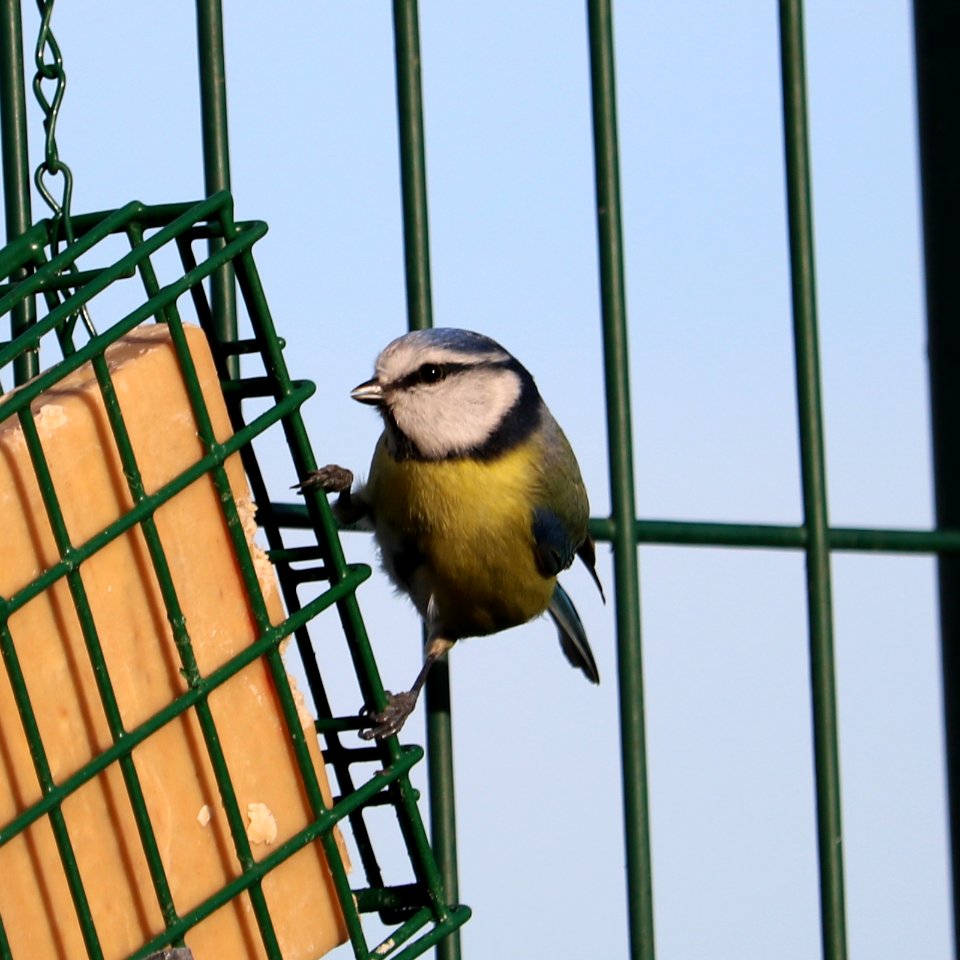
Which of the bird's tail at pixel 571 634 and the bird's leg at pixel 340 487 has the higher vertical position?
the bird's leg at pixel 340 487

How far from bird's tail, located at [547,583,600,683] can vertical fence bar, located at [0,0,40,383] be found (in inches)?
50.5

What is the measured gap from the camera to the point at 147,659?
2.26 metres

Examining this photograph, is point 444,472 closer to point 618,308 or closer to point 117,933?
point 618,308

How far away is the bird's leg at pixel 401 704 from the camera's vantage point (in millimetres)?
2506

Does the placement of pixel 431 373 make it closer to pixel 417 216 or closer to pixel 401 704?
pixel 417 216

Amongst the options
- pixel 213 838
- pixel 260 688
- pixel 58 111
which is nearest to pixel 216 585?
pixel 260 688

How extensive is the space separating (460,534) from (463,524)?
0.06 ft

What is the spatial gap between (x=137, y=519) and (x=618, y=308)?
1136mm

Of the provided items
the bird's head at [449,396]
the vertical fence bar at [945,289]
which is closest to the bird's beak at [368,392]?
the bird's head at [449,396]

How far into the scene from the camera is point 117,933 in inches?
87.4

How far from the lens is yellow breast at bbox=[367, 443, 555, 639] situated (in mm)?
3170

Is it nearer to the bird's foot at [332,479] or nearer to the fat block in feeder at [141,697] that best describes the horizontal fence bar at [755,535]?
the bird's foot at [332,479]

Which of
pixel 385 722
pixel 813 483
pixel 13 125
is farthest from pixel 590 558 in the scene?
pixel 13 125

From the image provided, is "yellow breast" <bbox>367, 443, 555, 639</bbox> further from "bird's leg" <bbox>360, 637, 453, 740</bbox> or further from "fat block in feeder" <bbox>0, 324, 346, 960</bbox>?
"fat block in feeder" <bbox>0, 324, 346, 960</bbox>
